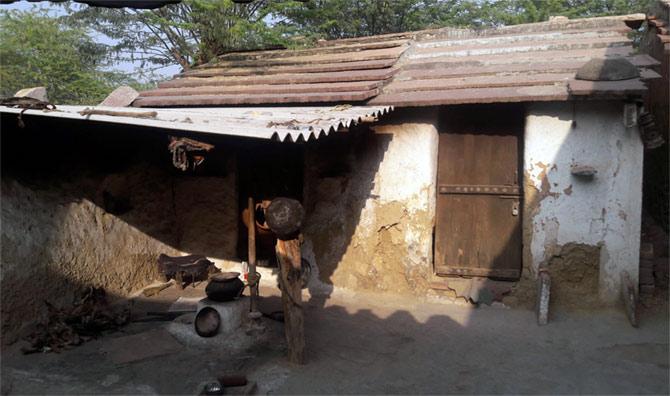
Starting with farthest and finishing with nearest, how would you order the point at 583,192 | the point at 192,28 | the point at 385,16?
the point at 385,16 < the point at 192,28 < the point at 583,192

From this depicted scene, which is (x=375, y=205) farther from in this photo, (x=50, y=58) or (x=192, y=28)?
(x=50, y=58)

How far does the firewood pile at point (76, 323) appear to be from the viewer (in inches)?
195

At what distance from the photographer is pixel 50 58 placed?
1591cm

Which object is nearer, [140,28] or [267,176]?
[267,176]

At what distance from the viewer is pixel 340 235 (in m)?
6.82

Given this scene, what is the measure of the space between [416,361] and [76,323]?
3662 millimetres

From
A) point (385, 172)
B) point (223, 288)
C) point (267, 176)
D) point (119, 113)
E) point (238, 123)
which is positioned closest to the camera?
point (238, 123)

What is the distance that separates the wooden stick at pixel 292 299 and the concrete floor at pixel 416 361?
0.18 metres

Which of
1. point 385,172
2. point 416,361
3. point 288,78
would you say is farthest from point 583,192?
point 288,78

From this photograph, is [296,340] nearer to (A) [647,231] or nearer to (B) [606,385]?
(B) [606,385]

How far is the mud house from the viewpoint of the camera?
17.8 ft

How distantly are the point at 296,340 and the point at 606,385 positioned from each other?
8.98ft

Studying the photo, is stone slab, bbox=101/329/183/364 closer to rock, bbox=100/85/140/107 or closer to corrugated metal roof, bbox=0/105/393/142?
corrugated metal roof, bbox=0/105/393/142

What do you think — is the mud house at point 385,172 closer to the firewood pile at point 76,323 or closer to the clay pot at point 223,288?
the firewood pile at point 76,323
